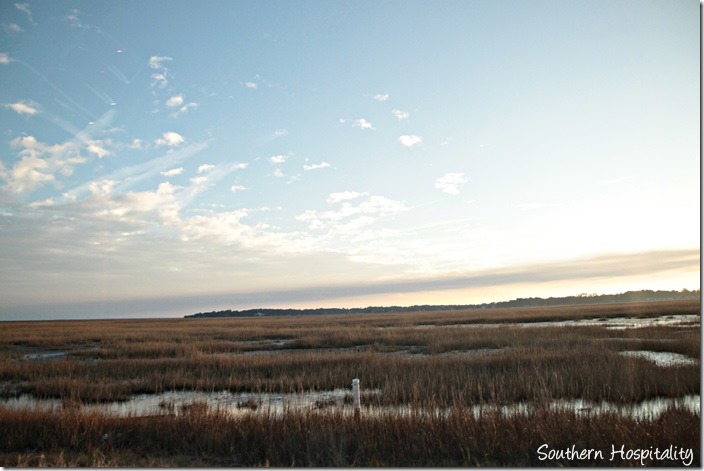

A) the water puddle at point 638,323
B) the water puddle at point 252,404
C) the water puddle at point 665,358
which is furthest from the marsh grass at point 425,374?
the water puddle at point 638,323

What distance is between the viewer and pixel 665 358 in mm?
Answer: 19000

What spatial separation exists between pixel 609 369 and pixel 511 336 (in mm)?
14167

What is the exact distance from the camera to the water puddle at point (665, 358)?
1702 cm

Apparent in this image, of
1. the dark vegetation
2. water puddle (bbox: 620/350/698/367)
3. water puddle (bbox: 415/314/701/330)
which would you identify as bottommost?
water puddle (bbox: 415/314/701/330)

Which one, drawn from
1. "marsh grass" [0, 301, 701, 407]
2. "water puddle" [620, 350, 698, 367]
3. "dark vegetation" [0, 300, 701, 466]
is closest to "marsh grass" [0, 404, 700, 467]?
"dark vegetation" [0, 300, 701, 466]

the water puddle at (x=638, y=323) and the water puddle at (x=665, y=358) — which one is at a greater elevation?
the water puddle at (x=665, y=358)

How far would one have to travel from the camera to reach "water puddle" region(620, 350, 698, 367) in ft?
55.9

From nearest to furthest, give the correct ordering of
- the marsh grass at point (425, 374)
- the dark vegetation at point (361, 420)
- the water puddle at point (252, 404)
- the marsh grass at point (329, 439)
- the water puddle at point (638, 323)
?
the marsh grass at point (329, 439), the dark vegetation at point (361, 420), the water puddle at point (252, 404), the marsh grass at point (425, 374), the water puddle at point (638, 323)

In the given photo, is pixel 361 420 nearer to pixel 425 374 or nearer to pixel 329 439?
pixel 329 439

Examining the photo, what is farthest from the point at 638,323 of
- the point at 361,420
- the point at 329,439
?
the point at 329,439

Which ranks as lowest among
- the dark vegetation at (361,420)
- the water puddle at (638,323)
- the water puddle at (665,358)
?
the water puddle at (638,323)

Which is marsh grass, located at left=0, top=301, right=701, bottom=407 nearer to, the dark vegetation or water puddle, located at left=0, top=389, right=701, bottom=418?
the dark vegetation

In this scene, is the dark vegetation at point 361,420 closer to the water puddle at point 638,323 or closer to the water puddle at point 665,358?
the water puddle at point 665,358

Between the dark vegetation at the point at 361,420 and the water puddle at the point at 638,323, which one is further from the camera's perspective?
the water puddle at the point at 638,323
